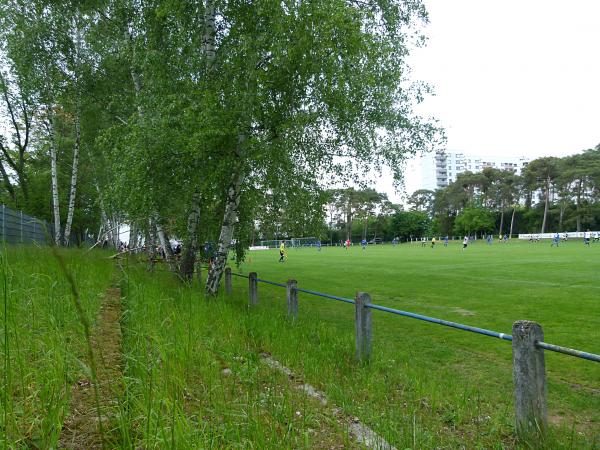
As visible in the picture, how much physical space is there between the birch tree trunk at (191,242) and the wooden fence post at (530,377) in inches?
349

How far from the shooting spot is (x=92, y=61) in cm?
1750

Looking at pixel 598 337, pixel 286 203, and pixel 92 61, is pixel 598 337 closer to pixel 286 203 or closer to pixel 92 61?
pixel 286 203

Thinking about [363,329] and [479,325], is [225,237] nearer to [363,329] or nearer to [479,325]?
[363,329]

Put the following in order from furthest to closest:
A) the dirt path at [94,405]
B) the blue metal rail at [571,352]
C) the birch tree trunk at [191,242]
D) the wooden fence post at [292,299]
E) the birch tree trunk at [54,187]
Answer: the birch tree trunk at [54,187], the birch tree trunk at [191,242], the wooden fence post at [292,299], the blue metal rail at [571,352], the dirt path at [94,405]

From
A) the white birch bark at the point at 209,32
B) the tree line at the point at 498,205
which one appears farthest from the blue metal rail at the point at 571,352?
the tree line at the point at 498,205

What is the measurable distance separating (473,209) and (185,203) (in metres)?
105

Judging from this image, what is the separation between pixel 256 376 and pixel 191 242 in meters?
8.62

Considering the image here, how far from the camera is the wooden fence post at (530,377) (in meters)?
3.94

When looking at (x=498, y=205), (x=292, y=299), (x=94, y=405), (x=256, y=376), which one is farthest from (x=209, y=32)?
(x=498, y=205)

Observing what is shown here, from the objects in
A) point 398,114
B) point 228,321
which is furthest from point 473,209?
point 228,321

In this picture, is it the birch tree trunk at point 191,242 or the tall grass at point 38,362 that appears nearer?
the tall grass at point 38,362

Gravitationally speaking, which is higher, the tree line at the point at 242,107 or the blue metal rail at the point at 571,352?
the tree line at the point at 242,107

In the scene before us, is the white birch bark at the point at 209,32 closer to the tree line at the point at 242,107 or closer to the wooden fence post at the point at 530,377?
the tree line at the point at 242,107

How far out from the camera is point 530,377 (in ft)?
13.0
